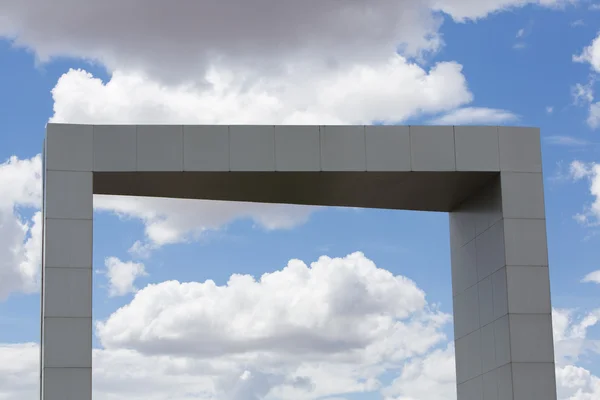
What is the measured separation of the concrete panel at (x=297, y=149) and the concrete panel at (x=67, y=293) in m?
4.61

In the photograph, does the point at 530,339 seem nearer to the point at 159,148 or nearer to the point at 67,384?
the point at 159,148

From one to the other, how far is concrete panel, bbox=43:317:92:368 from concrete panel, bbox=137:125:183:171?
3451mm

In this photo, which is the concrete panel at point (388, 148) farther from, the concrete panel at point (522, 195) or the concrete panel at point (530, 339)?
the concrete panel at point (530, 339)

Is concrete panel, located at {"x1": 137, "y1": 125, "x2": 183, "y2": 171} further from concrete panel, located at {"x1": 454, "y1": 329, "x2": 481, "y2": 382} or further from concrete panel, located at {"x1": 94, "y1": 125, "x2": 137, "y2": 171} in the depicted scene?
concrete panel, located at {"x1": 454, "y1": 329, "x2": 481, "y2": 382}

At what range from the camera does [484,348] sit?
2252 centimetres

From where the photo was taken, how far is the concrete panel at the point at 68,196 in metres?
20.4

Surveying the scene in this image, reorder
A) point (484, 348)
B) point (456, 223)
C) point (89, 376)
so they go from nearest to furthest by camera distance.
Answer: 1. point (89, 376)
2. point (484, 348)
3. point (456, 223)

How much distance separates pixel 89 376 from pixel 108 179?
4.18m

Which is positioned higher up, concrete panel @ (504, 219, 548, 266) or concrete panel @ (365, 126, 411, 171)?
concrete panel @ (365, 126, 411, 171)

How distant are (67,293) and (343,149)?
20.9ft

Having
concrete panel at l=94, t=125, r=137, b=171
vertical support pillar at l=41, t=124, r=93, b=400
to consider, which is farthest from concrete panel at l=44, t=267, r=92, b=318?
concrete panel at l=94, t=125, r=137, b=171

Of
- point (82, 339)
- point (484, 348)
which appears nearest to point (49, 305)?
point (82, 339)

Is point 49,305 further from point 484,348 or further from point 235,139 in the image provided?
point 484,348

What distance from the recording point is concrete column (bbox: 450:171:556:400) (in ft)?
68.2
